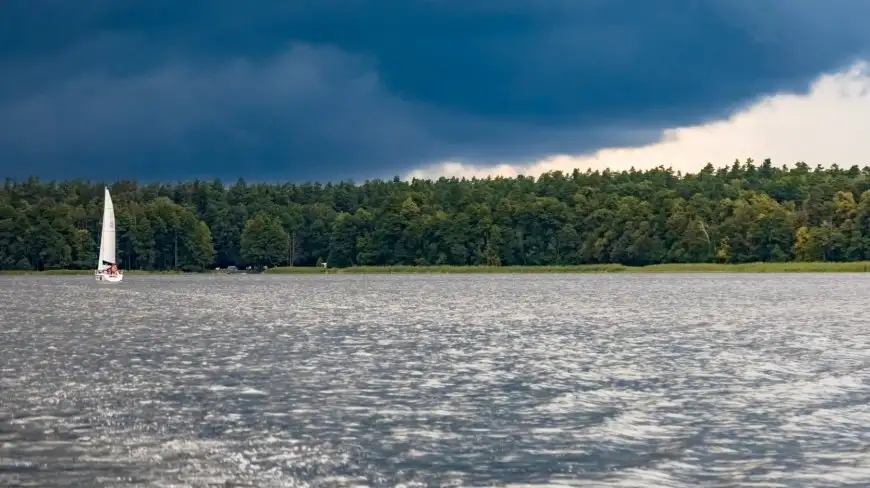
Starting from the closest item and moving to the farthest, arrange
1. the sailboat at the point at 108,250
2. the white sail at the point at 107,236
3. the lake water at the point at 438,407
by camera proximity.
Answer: the lake water at the point at 438,407
the white sail at the point at 107,236
the sailboat at the point at 108,250

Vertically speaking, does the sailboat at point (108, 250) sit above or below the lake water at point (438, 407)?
above

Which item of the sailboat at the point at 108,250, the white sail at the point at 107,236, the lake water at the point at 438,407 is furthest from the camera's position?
the sailboat at the point at 108,250

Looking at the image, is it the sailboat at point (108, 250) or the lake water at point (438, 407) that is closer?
the lake water at point (438, 407)

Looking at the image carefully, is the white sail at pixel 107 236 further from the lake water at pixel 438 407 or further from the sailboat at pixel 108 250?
the lake water at pixel 438 407

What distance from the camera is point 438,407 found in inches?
1076

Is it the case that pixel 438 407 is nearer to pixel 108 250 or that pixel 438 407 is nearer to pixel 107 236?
pixel 107 236

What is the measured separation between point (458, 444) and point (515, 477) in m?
3.25

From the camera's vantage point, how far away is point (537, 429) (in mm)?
23828

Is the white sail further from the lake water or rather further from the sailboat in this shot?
the lake water

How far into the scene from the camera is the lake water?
1958 centimetres

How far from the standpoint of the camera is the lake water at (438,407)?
19.6 m

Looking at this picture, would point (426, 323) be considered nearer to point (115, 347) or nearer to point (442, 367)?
point (115, 347)

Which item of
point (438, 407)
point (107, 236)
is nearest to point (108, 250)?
point (107, 236)

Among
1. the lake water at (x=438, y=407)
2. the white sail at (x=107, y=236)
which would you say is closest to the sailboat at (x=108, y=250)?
the white sail at (x=107, y=236)
